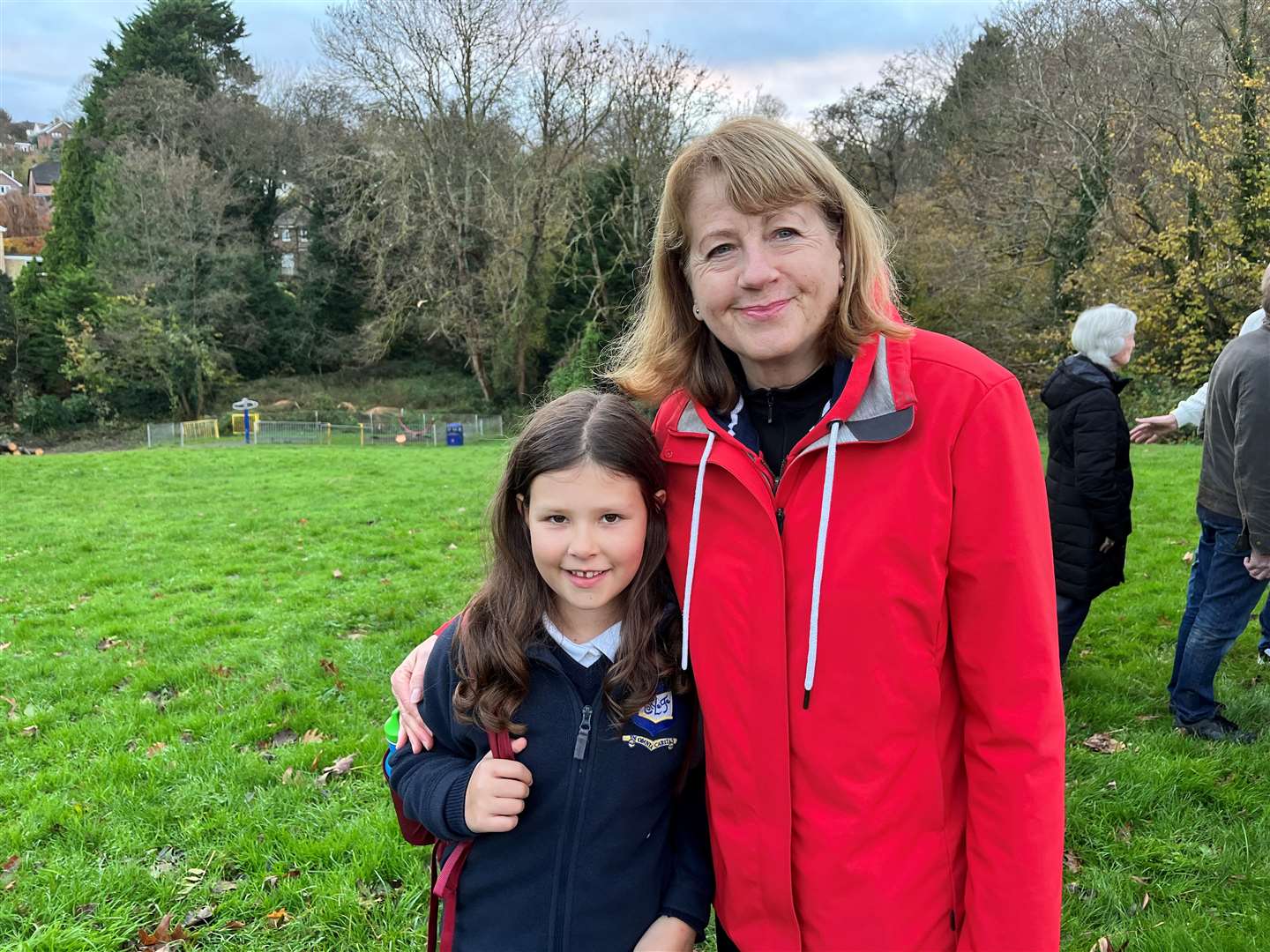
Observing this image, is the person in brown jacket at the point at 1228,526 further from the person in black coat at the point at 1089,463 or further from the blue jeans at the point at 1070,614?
the blue jeans at the point at 1070,614

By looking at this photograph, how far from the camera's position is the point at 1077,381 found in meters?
4.59

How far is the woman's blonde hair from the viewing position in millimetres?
1618

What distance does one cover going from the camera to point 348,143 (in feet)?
113

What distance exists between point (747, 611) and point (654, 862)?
26.9 inches

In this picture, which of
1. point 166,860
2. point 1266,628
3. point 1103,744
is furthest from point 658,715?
point 1266,628

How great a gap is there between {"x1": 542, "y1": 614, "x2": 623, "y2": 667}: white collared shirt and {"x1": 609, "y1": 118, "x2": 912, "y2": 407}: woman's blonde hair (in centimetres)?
57

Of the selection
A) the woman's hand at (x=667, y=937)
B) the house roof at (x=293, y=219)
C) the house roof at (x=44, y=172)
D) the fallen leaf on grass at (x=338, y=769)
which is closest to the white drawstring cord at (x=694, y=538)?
the woman's hand at (x=667, y=937)

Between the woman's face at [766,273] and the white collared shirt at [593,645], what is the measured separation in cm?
70

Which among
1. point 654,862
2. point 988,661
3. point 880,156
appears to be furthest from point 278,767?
point 880,156

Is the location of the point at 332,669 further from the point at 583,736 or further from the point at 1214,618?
the point at 1214,618

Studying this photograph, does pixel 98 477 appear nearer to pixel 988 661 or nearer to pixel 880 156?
pixel 988 661

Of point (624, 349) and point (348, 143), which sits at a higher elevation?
point (348, 143)

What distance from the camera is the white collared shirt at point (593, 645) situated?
1872 millimetres

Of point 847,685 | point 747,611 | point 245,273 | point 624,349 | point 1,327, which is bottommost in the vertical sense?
point 847,685
